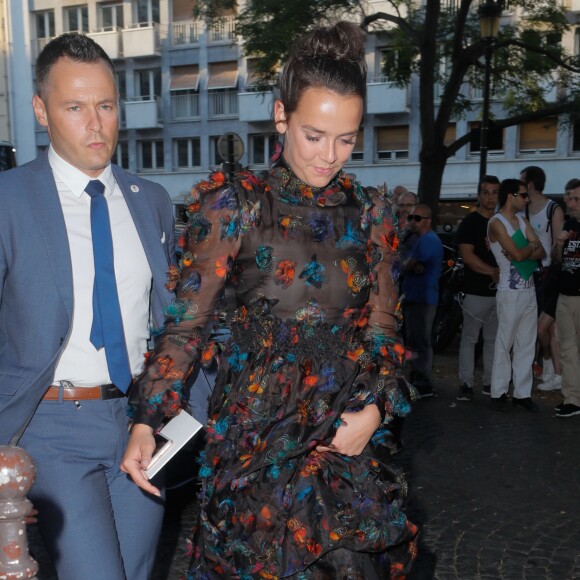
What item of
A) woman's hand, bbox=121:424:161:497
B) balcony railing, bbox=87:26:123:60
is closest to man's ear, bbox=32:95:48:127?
woman's hand, bbox=121:424:161:497

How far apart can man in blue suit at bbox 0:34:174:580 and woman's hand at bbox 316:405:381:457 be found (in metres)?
0.75

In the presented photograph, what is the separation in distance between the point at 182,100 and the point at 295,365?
114 ft

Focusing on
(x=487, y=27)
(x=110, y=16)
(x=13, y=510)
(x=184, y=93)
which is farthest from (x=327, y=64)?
(x=110, y=16)

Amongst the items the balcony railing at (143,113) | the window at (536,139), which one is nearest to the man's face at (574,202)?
the window at (536,139)

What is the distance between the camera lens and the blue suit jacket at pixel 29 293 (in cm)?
243

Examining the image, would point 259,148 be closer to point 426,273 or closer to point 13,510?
point 426,273

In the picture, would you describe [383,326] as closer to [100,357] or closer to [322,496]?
[322,496]

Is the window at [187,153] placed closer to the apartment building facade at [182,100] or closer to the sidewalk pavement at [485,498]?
the apartment building facade at [182,100]

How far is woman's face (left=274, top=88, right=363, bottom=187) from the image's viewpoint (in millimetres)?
2195

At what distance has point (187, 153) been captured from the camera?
118 feet

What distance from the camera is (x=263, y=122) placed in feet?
111

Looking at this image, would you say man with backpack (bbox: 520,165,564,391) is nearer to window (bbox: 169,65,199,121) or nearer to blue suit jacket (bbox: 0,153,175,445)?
blue suit jacket (bbox: 0,153,175,445)

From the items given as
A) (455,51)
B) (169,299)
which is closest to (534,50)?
(455,51)

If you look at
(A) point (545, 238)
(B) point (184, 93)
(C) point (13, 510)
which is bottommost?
(A) point (545, 238)
